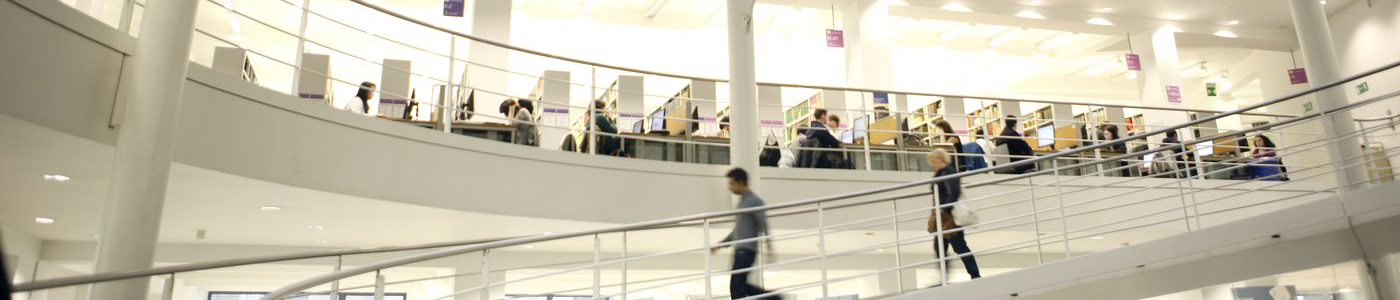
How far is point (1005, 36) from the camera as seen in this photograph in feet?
43.4

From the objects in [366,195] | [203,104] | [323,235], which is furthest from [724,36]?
[203,104]

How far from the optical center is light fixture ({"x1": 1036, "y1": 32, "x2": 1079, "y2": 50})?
44.1 ft

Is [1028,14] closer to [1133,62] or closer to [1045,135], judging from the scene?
[1133,62]

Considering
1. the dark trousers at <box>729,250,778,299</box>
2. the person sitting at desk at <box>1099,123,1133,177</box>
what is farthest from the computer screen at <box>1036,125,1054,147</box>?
the dark trousers at <box>729,250,778,299</box>

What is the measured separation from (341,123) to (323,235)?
8.22 ft

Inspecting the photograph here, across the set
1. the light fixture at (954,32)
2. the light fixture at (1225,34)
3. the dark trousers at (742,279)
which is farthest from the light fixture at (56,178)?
the light fixture at (1225,34)

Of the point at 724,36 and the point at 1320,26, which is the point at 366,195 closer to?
the point at 1320,26

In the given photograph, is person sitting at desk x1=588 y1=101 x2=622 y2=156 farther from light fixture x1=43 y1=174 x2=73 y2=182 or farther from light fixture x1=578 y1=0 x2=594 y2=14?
light fixture x1=578 y1=0 x2=594 y2=14

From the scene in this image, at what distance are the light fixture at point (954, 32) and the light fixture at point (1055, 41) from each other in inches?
64.0

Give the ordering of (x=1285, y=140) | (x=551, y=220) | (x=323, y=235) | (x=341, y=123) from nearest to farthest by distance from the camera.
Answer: (x=341, y=123), (x=551, y=220), (x=323, y=235), (x=1285, y=140)

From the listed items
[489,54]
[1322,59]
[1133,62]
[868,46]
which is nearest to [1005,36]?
[1133,62]

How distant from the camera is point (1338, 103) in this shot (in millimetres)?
6402

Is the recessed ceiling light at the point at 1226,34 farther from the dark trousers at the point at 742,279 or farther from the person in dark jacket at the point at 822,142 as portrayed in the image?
the dark trousers at the point at 742,279

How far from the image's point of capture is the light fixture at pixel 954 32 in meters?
12.7
